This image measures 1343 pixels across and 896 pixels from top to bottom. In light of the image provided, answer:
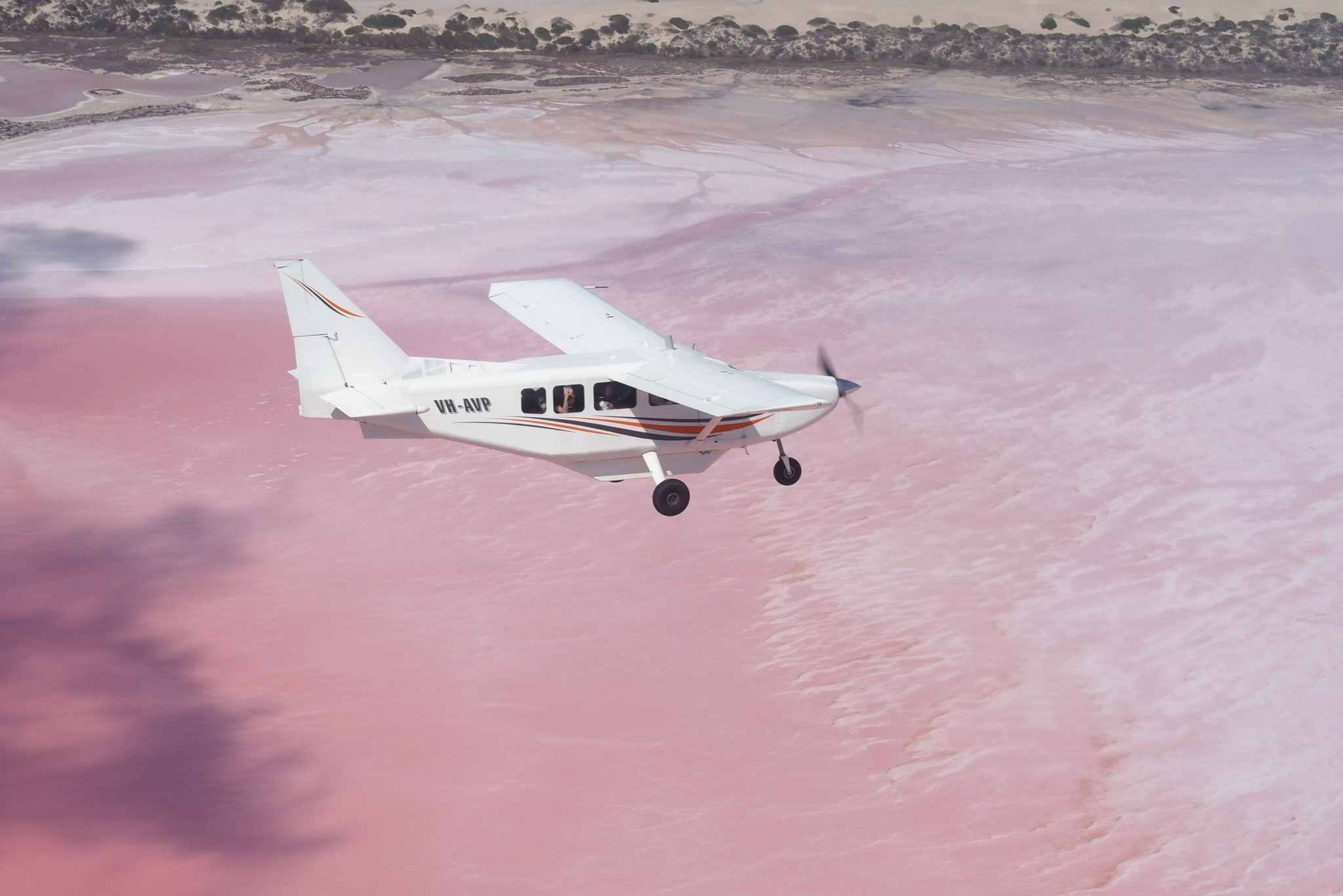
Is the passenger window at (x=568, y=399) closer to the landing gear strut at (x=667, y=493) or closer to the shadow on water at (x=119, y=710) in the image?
the landing gear strut at (x=667, y=493)

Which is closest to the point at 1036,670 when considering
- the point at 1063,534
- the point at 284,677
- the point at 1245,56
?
the point at 1063,534

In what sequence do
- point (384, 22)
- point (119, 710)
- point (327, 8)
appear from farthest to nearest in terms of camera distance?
point (327, 8)
point (384, 22)
point (119, 710)

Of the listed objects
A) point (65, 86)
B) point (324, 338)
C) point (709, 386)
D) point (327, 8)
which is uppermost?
point (327, 8)

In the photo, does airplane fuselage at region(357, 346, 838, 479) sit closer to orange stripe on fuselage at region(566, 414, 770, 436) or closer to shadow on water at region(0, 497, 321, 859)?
orange stripe on fuselage at region(566, 414, 770, 436)

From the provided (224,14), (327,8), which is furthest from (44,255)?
(327,8)

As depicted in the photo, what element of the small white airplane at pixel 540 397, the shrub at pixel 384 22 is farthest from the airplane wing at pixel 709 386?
the shrub at pixel 384 22

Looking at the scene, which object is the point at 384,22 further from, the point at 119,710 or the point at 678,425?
the point at 119,710
